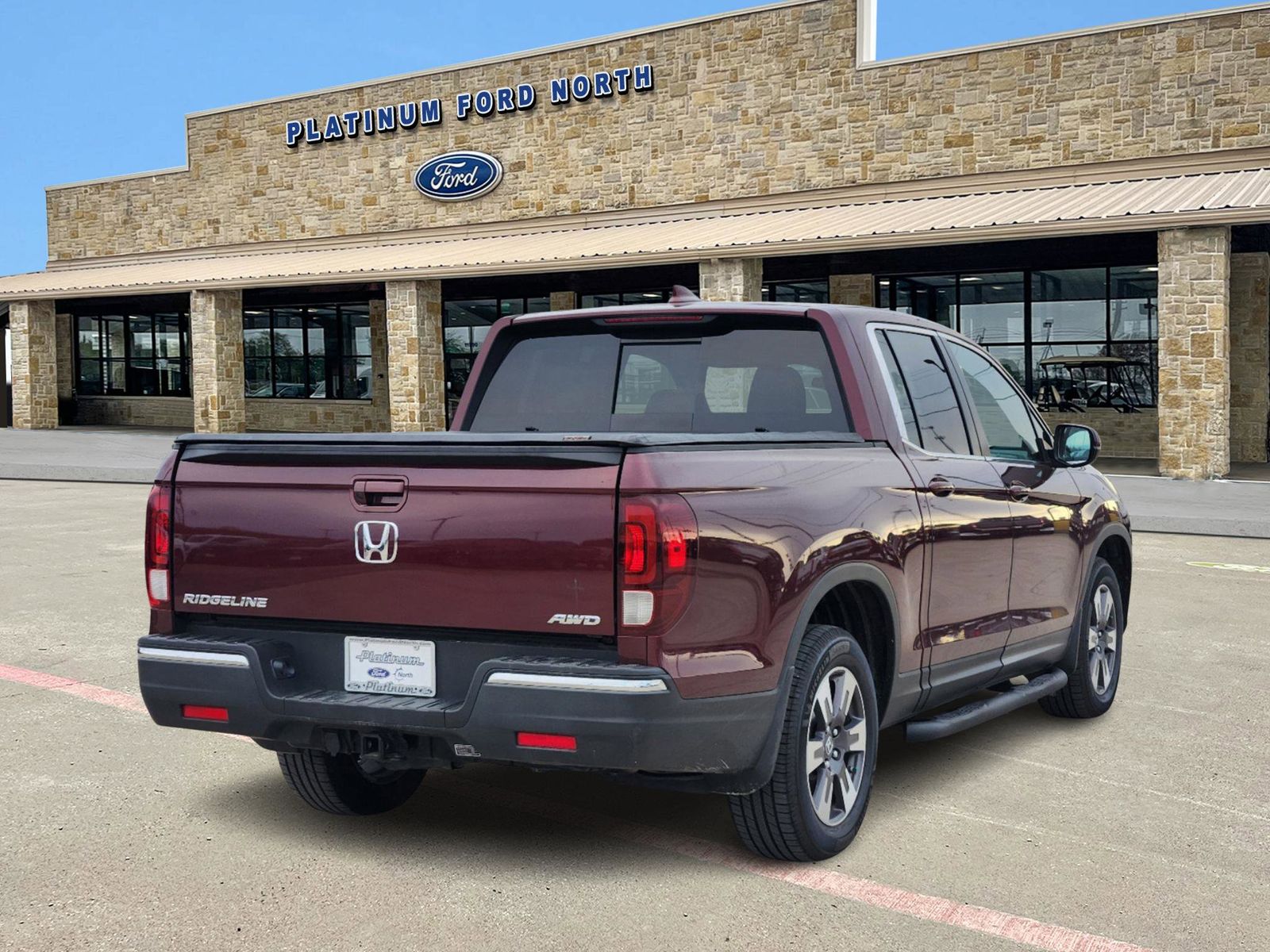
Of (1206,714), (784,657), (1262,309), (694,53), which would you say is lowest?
(1206,714)

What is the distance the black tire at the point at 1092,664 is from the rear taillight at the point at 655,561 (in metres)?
3.25

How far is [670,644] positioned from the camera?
3.96 meters

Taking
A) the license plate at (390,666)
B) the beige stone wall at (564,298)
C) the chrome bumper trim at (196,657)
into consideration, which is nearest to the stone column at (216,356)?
the beige stone wall at (564,298)

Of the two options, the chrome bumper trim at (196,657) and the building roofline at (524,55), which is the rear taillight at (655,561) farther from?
the building roofline at (524,55)

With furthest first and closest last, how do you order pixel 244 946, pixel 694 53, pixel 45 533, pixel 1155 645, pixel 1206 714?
1. pixel 694 53
2. pixel 45 533
3. pixel 1155 645
4. pixel 1206 714
5. pixel 244 946

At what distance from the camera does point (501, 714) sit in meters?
4.02

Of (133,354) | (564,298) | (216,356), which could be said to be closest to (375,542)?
(564,298)

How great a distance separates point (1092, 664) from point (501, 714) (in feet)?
12.4

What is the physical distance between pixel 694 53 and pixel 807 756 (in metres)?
27.1

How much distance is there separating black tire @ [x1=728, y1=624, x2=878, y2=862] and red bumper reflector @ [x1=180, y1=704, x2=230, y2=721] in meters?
1.65

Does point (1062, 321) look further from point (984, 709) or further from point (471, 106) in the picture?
point (984, 709)

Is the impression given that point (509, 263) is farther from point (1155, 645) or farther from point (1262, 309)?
point (1155, 645)

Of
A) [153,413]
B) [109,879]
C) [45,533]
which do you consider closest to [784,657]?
[109,879]

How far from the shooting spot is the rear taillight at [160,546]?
461 cm
